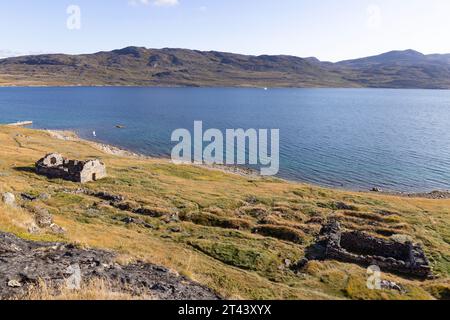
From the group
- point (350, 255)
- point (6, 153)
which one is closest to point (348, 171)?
point (350, 255)

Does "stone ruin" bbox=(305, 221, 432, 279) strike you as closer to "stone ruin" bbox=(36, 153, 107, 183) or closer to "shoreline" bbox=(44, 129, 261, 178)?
"stone ruin" bbox=(36, 153, 107, 183)

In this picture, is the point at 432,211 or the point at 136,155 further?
the point at 136,155

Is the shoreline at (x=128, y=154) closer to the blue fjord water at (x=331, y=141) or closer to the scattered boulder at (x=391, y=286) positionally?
the blue fjord water at (x=331, y=141)

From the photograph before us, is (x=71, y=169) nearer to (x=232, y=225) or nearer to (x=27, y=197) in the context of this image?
(x=27, y=197)

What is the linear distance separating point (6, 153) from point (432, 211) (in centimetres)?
7856

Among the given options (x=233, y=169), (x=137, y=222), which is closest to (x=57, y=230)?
(x=137, y=222)

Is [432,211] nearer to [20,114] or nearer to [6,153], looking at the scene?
[6,153]

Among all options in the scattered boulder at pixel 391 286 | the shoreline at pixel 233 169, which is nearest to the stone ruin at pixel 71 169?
the shoreline at pixel 233 169

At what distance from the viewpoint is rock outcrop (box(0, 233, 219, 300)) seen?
14.8m

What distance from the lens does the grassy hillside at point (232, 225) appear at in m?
24.7

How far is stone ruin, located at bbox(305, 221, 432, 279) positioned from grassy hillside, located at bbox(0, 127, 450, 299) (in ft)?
5.16

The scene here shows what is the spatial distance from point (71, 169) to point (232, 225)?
96.2 feet

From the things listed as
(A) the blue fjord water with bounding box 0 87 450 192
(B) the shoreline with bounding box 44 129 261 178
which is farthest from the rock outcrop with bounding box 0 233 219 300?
(A) the blue fjord water with bounding box 0 87 450 192

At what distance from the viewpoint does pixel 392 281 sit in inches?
1055
